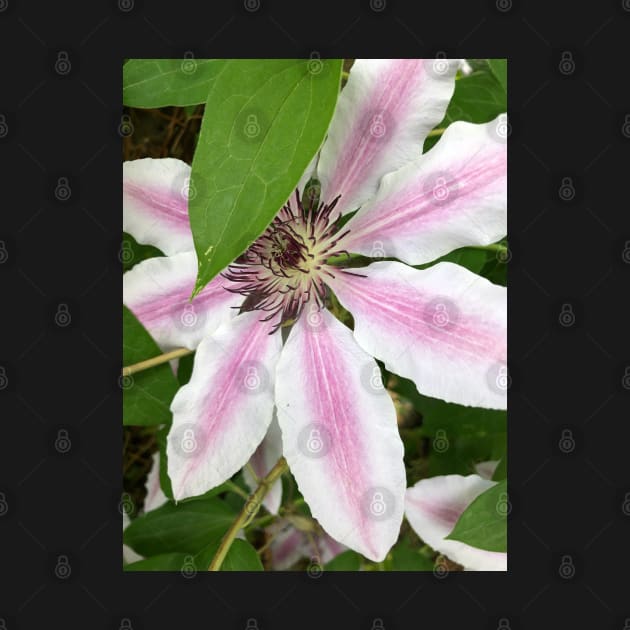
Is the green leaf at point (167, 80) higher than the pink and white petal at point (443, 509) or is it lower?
higher

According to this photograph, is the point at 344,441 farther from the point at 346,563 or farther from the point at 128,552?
the point at 128,552

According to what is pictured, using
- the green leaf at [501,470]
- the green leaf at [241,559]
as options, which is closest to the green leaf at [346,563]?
the green leaf at [241,559]

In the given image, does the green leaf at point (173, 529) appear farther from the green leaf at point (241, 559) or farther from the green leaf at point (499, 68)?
→ the green leaf at point (499, 68)

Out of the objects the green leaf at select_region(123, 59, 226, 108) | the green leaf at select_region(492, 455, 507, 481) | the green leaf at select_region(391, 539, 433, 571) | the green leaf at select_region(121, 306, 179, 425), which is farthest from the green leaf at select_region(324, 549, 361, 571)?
Answer: the green leaf at select_region(123, 59, 226, 108)

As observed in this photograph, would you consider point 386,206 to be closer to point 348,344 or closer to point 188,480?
point 348,344

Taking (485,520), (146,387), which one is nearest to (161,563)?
(146,387)

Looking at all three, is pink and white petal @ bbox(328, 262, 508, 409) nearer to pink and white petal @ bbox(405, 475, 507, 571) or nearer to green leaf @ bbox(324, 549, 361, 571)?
pink and white petal @ bbox(405, 475, 507, 571)
